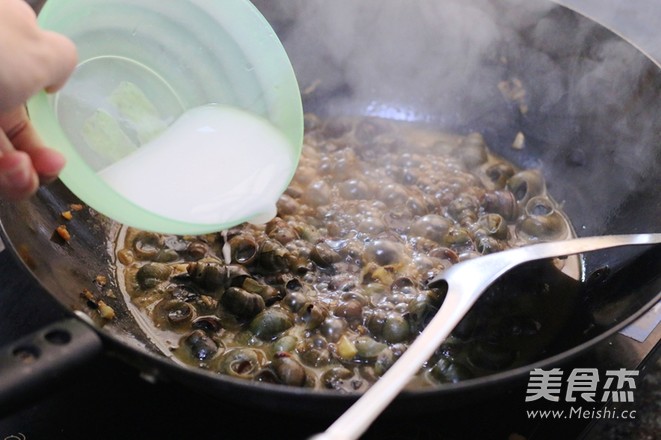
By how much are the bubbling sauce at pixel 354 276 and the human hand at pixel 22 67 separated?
58cm

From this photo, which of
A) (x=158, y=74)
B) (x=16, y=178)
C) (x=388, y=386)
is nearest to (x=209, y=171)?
(x=158, y=74)

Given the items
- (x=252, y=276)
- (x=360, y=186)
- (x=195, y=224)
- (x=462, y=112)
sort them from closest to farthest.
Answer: (x=195, y=224)
(x=252, y=276)
(x=360, y=186)
(x=462, y=112)

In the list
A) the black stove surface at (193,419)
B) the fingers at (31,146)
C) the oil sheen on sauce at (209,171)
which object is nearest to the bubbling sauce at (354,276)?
the black stove surface at (193,419)

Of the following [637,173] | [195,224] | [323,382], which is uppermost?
[195,224]

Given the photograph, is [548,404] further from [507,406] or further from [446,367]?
[446,367]

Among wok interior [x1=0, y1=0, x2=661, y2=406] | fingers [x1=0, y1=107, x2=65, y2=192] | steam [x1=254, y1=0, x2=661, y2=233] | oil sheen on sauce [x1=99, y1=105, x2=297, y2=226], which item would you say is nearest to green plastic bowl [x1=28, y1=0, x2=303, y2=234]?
oil sheen on sauce [x1=99, y1=105, x2=297, y2=226]

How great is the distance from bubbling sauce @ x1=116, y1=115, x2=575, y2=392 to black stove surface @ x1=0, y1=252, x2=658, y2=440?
85 mm

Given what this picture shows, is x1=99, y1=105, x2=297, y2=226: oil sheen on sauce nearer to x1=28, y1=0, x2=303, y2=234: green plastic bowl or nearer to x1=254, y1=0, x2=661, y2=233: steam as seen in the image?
x1=28, y1=0, x2=303, y2=234: green plastic bowl

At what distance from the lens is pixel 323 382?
4.06 ft

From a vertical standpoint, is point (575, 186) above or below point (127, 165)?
below

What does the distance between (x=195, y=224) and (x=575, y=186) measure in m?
1.19

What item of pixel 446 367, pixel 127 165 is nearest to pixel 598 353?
pixel 446 367

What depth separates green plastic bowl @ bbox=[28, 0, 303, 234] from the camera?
111cm

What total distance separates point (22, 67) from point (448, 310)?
72 centimetres
